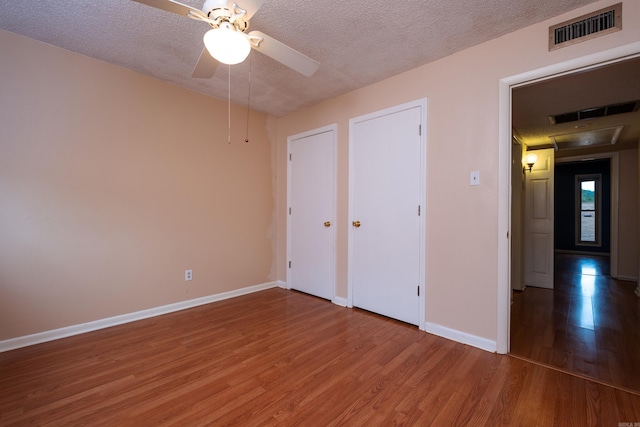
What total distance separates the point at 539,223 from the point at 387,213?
9.90 feet

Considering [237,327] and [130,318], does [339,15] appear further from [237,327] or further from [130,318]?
[130,318]

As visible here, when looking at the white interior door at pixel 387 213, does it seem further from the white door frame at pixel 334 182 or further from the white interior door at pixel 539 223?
the white interior door at pixel 539 223

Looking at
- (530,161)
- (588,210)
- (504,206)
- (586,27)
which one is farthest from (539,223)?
(588,210)

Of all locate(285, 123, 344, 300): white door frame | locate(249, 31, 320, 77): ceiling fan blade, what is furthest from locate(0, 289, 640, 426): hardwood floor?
locate(249, 31, 320, 77): ceiling fan blade

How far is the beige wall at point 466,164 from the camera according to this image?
2.16 metres

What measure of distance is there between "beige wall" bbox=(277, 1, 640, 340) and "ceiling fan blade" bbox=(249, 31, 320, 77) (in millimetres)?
1205

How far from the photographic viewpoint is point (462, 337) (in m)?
2.35

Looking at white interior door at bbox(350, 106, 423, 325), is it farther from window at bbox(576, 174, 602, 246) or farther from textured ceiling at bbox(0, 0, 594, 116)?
window at bbox(576, 174, 602, 246)

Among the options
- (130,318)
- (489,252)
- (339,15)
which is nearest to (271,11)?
(339,15)

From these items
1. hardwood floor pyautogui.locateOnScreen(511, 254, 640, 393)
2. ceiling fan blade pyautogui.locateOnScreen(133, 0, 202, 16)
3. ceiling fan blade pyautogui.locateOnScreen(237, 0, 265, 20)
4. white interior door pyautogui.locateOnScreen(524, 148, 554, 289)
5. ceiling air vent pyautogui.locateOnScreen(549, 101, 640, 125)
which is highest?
ceiling air vent pyautogui.locateOnScreen(549, 101, 640, 125)

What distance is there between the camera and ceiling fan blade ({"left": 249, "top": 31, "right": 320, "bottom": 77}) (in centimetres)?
175

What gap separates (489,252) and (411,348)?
0.97m

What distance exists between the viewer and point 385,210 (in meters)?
2.87

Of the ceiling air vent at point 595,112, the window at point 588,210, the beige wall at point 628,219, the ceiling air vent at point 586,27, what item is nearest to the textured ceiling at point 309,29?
the ceiling air vent at point 586,27
